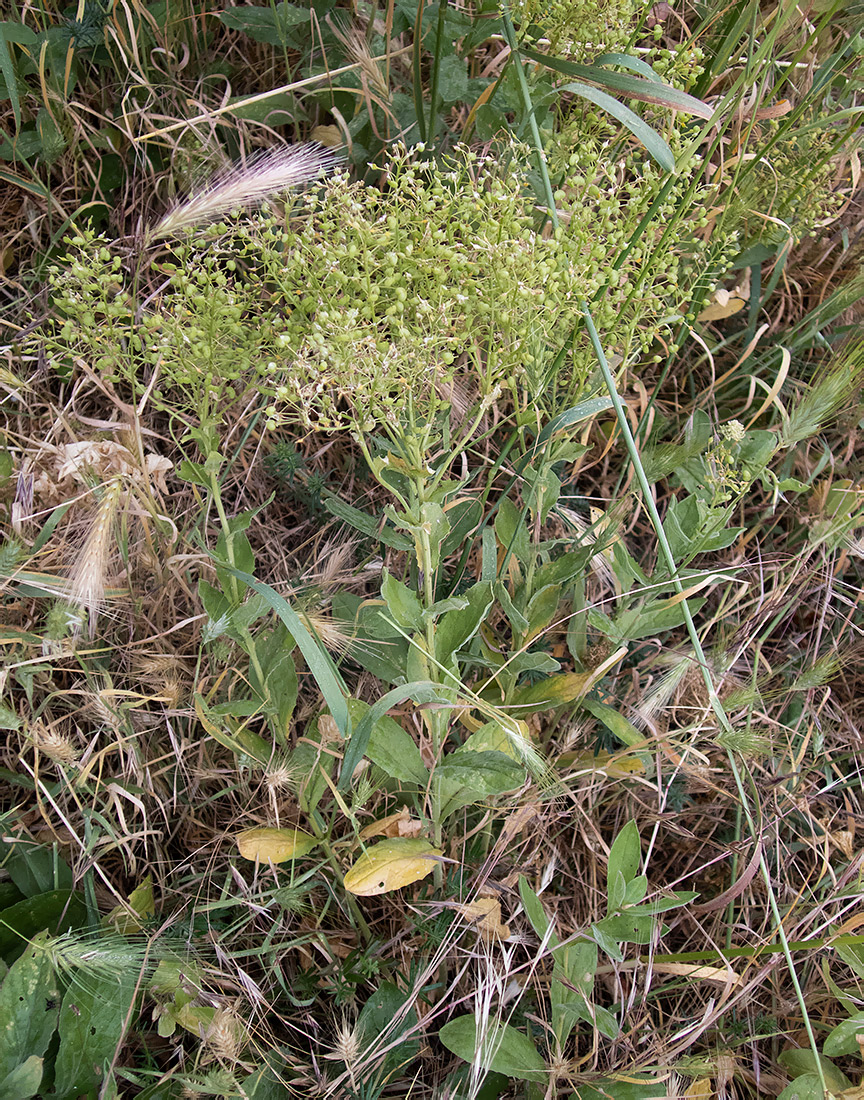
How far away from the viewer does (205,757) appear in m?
1.48

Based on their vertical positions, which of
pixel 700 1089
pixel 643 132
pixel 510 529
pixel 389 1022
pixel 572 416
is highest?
pixel 643 132

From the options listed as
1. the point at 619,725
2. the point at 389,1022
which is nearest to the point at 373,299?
the point at 619,725

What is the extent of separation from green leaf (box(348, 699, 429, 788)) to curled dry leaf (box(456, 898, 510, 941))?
24cm

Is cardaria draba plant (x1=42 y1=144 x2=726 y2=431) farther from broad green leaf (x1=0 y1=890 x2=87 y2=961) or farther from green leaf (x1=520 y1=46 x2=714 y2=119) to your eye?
broad green leaf (x1=0 y1=890 x2=87 y2=961)

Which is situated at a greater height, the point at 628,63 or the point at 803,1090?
the point at 628,63

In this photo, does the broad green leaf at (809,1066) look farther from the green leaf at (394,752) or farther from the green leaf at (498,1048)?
the green leaf at (394,752)

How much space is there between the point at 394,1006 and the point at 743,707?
31.9 inches

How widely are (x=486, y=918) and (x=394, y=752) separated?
34cm

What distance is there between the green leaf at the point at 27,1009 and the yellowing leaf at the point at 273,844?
0.33 metres

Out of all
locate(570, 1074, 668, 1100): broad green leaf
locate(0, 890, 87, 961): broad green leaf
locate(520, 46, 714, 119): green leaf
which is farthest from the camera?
A: locate(0, 890, 87, 961): broad green leaf

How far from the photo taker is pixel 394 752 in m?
1.21

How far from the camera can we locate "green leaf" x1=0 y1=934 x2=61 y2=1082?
1.21 metres

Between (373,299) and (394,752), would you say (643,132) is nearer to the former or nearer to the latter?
(373,299)

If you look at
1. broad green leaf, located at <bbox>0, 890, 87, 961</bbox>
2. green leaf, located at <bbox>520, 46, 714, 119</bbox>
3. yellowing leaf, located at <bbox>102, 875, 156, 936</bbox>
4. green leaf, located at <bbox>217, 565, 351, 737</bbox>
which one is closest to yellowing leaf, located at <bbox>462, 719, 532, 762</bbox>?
green leaf, located at <bbox>217, 565, 351, 737</bbox>
